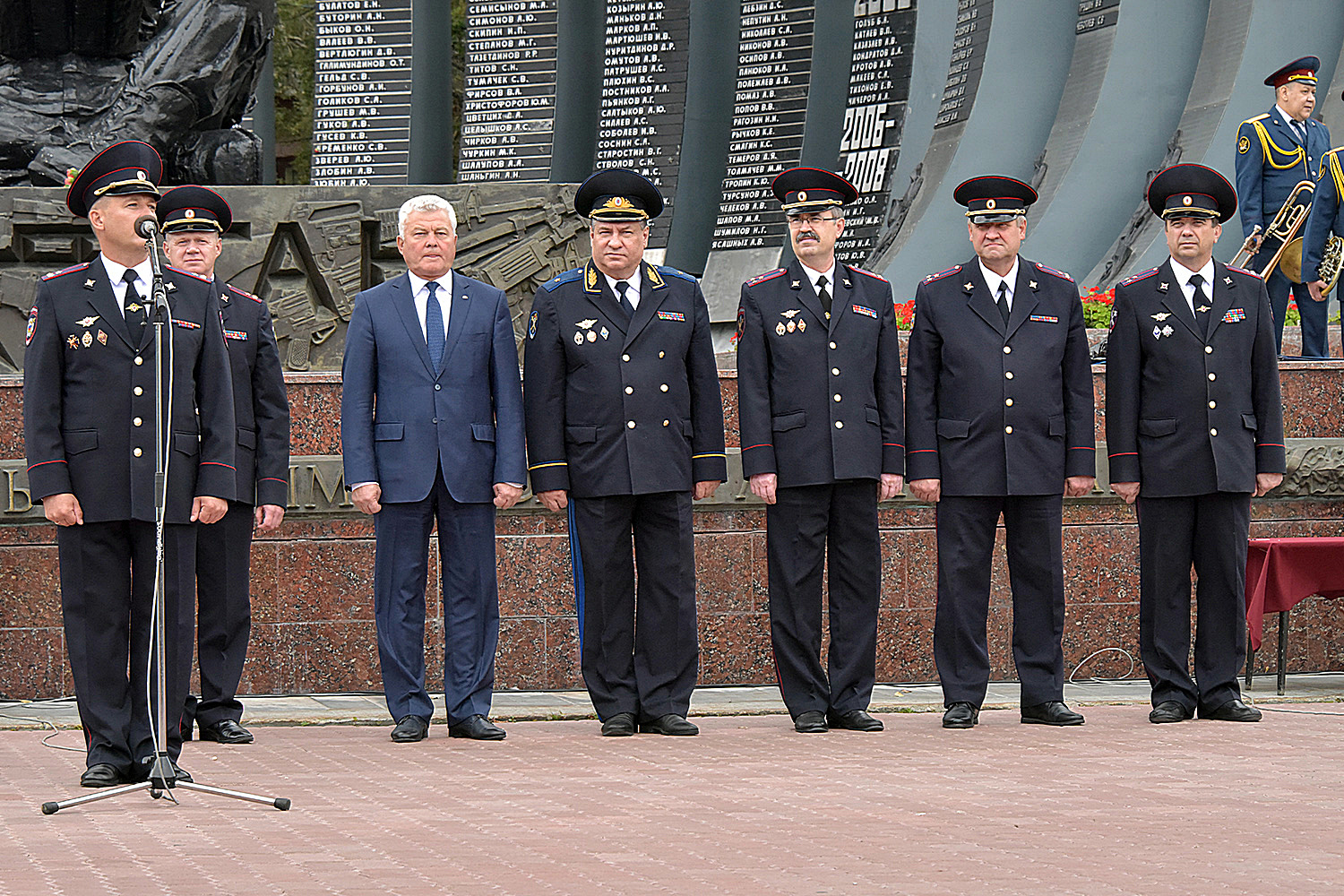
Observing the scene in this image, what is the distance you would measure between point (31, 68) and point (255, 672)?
3.02 metres

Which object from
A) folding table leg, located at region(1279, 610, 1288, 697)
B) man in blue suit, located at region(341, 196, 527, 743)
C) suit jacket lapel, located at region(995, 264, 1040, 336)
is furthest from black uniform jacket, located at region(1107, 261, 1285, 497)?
man in blue suit, located at region(341, 196, 527, 743)

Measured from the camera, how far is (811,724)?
21.1 ft

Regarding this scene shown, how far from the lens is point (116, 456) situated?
204 inches

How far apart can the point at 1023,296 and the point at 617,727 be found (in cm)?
217

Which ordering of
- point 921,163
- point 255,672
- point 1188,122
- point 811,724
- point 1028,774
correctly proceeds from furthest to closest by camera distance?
1. point 921,163
2. point 1188,122
3. point 255,672
4. point 811,724
5. point 1028,774

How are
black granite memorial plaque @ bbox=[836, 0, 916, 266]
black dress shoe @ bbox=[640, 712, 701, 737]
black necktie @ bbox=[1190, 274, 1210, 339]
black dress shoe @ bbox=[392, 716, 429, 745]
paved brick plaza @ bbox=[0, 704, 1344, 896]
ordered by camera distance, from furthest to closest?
black granite memorial plaque @ bbox=[836, 0, 916, 266], black necktie @ bbox=[1190, 274, 1210, 339], black dress shoe @ bbox=[640, 712, 701, 737], black dress shoe @ bbox=[392, 716, 429, 745], paved brick plaza @ bbox=[0, 704, 1344, 896]

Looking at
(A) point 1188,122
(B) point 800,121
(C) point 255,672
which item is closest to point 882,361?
(C) point 255,672

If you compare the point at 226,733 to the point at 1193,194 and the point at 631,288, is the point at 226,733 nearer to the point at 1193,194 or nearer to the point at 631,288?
the point at 631,288

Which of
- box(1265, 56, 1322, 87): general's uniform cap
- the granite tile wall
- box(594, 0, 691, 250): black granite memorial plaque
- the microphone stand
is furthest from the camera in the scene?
box(594, 0, 691, 250): black granite memorial plaque

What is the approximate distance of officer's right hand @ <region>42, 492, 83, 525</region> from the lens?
16.8 feet

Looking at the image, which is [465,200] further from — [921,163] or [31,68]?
[921,163]

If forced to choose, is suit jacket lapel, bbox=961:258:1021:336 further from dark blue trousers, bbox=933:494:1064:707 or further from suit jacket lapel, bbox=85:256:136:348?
suit jacket lapel, bbox=85:256:136:348

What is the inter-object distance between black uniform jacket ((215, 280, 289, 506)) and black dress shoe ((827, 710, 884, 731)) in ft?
6.97

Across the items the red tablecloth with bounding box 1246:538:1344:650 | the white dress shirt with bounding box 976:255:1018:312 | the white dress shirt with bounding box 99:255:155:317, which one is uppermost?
the white dress shirt with bounding box 976:255:1018:312
